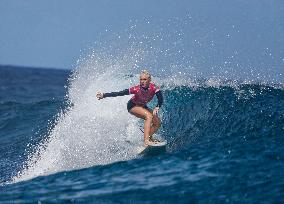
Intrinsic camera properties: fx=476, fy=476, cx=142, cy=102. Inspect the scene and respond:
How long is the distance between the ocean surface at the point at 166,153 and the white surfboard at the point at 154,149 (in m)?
0.16

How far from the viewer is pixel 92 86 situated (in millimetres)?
20406

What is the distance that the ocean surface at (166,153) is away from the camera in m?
7.52

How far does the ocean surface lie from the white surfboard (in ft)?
0.51

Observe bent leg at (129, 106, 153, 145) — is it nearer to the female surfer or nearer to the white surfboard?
the female surfer

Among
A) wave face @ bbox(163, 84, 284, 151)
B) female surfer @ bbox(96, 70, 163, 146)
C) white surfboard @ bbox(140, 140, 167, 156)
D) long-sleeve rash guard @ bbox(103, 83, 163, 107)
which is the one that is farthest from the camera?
long-sleeve rash guard @ bbox(103, 83, 163, 107)

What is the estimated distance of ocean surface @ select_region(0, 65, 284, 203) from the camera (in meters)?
7.52

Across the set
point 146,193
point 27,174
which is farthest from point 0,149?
point 146,193

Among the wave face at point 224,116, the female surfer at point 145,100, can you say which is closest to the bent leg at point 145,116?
the female surfer at point 145,100

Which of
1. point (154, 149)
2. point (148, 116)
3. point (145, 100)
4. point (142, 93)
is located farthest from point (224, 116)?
point (154, 149)

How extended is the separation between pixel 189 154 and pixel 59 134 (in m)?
5.44

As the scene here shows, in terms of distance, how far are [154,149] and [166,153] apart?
0.32 m

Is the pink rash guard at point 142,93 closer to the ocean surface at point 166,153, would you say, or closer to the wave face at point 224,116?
the ocean surface at point 166,153

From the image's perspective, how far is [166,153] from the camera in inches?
402

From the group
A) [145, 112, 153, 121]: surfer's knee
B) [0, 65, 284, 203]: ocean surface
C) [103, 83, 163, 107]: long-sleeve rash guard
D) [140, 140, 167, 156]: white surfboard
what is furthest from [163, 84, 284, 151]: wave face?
[103, 83, 163, 107]: long-sleeve rash guard
